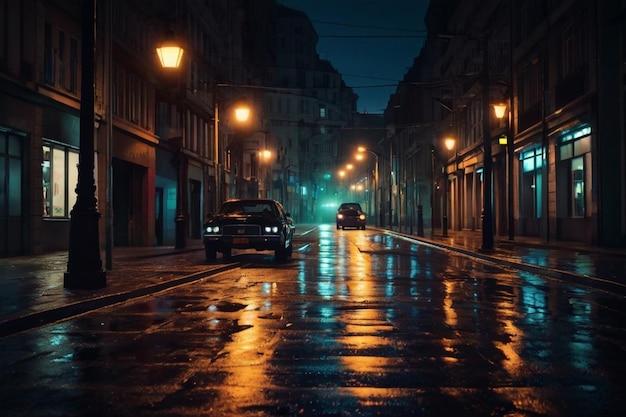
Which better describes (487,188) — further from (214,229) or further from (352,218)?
(352,218)

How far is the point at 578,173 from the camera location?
2564 centimetres

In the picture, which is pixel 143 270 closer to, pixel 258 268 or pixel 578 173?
pixel 258 268

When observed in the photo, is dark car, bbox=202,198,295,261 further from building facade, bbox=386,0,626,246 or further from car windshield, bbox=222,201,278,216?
building facade, bbox=386,0,626,246

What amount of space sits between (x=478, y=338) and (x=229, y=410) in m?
3.62

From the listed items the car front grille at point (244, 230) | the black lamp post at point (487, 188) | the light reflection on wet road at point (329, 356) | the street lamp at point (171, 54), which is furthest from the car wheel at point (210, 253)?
the black lamp post at point (487, 188)

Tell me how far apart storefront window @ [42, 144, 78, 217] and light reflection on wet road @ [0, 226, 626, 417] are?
10.9m

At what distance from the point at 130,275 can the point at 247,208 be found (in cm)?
720

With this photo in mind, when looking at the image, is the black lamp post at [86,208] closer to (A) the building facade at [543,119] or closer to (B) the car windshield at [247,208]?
(B) the car windshield at [247,208]

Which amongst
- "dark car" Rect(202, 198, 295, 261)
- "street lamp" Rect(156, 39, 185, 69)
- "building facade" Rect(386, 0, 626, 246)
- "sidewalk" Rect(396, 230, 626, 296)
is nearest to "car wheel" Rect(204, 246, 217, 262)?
"dark car" Rect(202, 198, 295, 261)

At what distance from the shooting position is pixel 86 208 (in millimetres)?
11062

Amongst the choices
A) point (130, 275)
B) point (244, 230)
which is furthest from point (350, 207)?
point (130, 275)

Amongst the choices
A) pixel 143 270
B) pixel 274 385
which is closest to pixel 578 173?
pixel 143 270

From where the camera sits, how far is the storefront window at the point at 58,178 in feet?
66.4

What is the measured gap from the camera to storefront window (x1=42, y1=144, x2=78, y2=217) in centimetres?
2023
